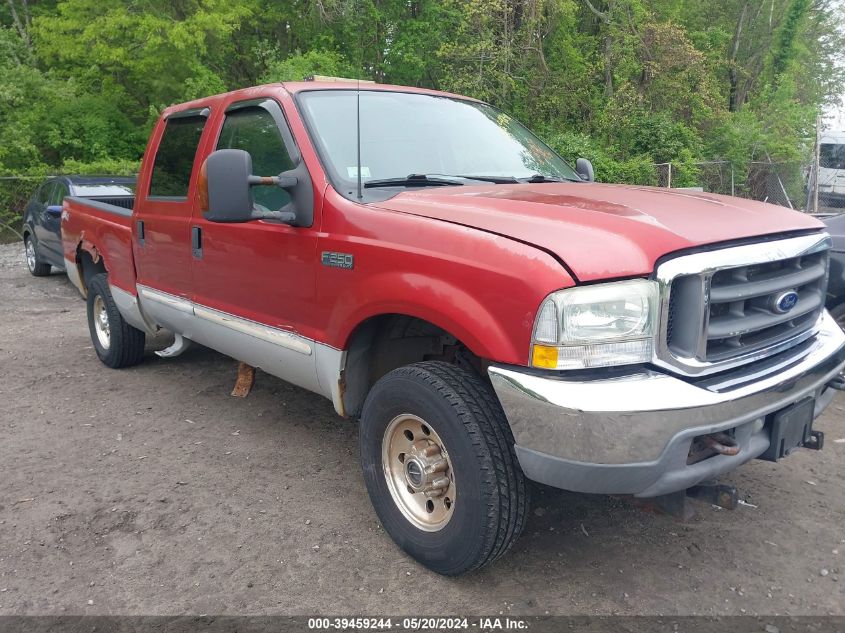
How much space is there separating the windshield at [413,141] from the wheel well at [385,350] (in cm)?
64

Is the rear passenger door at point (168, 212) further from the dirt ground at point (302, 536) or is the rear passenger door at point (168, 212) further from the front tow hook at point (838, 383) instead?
the front tow hook at point (838, 383)

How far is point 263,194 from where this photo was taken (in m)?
3.68

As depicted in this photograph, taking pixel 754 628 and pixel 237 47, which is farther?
pixel 237 47

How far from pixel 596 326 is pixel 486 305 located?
39 cm

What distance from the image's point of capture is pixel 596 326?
2.32 metres

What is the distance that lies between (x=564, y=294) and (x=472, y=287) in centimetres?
36

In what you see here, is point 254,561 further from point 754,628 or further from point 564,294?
point 754,628

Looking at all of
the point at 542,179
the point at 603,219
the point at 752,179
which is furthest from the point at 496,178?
the point at 752,179

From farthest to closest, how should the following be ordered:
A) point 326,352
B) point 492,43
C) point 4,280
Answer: point 492,43 → point 4,280 → point 326,352

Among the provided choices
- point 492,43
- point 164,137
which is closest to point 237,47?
point 492,43

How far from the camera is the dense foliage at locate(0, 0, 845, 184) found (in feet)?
55.0

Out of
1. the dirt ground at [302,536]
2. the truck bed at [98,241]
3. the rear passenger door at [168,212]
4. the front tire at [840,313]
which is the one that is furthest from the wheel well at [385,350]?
the front tire at [840,313]

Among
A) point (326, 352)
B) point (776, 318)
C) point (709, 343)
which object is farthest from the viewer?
point (326, 352)

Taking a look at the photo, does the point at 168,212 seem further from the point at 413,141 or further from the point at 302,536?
the point at 302,536
